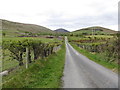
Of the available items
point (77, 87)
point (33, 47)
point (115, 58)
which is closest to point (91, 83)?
point (77, 87)

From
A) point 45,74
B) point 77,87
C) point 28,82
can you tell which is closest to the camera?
point 77,87

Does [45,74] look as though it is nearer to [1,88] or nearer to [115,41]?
[1,88]

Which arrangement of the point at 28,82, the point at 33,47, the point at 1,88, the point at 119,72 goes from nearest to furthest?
the point at 1,88
the point at 28,82
the point at 119,72
the point at 33,47

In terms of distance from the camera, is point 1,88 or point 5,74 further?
point 5,74

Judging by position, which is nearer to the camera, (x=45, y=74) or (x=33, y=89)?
(x=33, y=89)

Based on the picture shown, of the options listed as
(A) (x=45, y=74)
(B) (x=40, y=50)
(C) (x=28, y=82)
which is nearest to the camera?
(C) (x=28, y=82)

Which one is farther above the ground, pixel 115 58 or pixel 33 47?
pixel 33 47

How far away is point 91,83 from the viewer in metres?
9.29

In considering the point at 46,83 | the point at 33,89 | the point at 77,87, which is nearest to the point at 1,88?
the point at 33,89

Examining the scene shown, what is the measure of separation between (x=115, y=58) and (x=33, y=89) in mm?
13017

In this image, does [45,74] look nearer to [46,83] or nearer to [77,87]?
[46,83]

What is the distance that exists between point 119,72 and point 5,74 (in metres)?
8.74

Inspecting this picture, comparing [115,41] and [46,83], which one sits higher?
[115,41]

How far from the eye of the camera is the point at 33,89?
26.6 feet
